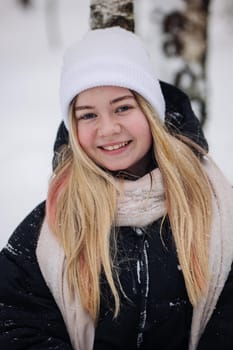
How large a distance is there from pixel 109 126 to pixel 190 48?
50.8 inches

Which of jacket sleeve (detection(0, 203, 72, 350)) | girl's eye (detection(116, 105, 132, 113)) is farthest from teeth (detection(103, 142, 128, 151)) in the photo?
jacket sleeve (detection(0, 203, 72, 350))

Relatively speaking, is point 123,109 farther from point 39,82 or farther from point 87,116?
point 39,82

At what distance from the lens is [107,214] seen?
5.49 feet

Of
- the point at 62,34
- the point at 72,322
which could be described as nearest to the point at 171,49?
the point at 62,34

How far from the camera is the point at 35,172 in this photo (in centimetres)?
253

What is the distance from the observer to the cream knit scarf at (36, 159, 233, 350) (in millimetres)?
1664

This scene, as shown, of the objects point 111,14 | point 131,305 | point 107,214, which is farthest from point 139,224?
point 111,14

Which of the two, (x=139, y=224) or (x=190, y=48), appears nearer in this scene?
(x=139, y=224)

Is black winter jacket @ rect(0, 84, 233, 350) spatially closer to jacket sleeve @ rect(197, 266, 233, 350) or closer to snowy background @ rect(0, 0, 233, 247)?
jacket sleeve @ rect(197, 266, 233, 350)

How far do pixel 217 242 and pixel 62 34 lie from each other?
1461 mm

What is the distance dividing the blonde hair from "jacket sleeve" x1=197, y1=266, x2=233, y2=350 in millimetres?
96

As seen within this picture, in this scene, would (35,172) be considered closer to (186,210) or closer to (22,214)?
(22,214)

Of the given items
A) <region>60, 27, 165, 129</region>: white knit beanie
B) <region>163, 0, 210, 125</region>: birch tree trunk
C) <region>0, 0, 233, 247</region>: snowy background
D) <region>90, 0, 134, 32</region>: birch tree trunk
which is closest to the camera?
<region>60, 27, 165, 129</region>: white knit beanie

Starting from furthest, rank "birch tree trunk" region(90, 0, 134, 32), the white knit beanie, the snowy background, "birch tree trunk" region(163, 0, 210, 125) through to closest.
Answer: "birch tree trunk" region(163, 0, 210, 125) → the snowy background → "birch tree trunk" region(90, 0, 134, 32) → the white knit beanie
